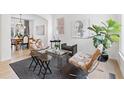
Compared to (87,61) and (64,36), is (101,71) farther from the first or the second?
(64,36)

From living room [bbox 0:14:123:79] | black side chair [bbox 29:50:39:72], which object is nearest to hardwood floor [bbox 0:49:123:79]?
living room [bbox 0:14:123:79]

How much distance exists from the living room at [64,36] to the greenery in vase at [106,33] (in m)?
0.06

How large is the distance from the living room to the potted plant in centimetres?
6

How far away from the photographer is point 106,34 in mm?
2930

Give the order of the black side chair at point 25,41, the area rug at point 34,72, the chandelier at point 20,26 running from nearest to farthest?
the area rug at point 34,72 < the chandelier at point 20,26 < the black side chair at point 25,41

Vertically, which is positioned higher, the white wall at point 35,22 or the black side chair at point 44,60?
the white wall at point 35,22

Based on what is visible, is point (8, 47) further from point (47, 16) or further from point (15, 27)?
point (47, 16)

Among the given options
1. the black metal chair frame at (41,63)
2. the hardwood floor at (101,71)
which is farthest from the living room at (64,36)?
the black metal chair frame at (41,63)

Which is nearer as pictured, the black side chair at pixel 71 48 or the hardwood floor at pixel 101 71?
the hardwood floor at pixel 101 71

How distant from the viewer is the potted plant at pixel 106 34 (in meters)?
2.84

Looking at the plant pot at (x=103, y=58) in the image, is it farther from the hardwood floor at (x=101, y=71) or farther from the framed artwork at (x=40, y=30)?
the framed artwork at (x=40, y=30)

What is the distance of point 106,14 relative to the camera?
111 inches

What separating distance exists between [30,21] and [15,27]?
365 mm

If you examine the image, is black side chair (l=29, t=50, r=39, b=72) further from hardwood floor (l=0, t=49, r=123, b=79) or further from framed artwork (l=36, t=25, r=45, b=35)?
framed artwork (l=36, t=25, r=45, b=35)
